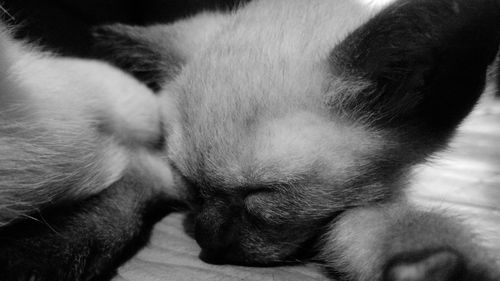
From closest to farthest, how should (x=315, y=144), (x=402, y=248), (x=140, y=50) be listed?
(x=402, y=248)
(x=315, y=144)
(x=140, y=50)

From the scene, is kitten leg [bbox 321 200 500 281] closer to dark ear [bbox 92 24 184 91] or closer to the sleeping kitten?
the sleeping kitten

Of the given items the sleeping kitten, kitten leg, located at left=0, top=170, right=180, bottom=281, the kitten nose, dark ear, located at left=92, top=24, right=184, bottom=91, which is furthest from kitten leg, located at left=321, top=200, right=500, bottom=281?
dark ear, located at left=92, top=24, right=184, bottom=91

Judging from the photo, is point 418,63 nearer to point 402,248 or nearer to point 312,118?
point 312,118

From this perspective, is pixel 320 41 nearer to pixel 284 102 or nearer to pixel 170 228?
pixel 284 102

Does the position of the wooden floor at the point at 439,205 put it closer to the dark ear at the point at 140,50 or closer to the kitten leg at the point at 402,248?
the kitten leg at the point at 402,248

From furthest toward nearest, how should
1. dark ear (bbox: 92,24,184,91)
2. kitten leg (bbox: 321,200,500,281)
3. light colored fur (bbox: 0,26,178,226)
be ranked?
1. dark ear (bbox: 92,24,184,91)
2. light colored fur (bbox: 0,26,178,226)
3. kitten leg (bbox: 321,200,500,281)

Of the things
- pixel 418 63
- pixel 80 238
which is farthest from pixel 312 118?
pixel 80 238

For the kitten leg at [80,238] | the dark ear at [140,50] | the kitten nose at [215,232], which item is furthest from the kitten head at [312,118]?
the dark ear at [140,50]

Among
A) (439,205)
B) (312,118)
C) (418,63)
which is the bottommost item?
(439,205)
